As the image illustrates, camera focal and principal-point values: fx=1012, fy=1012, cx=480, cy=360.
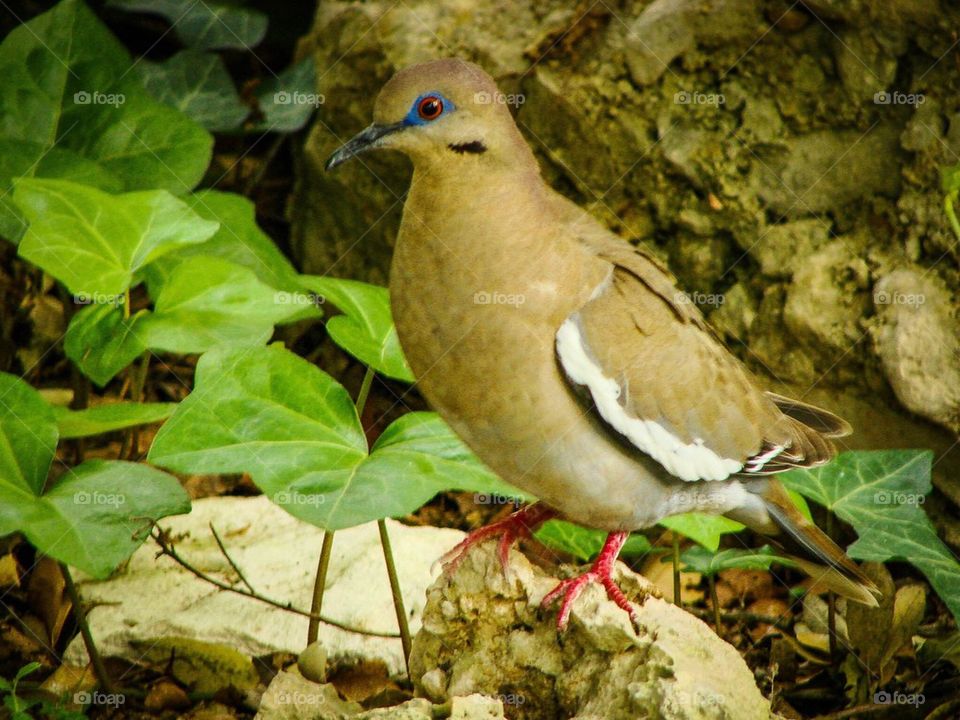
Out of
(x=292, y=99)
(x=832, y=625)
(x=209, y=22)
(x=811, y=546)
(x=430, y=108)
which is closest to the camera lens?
(x=430, y=108)

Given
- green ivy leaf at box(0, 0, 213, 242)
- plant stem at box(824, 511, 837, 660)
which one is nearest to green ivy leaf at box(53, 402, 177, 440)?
green ivy leaf at box(0, 0, 213, 242)

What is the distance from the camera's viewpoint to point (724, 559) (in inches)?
116

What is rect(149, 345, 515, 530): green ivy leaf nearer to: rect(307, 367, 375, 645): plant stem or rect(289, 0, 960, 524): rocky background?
rect(307, 367, 375, 645): plant stem

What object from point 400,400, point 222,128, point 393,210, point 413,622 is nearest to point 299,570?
point 413,622

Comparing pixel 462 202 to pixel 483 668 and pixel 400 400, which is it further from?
pixel 400 400

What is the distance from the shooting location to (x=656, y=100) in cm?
360

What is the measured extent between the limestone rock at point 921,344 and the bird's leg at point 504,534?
4.56 feet

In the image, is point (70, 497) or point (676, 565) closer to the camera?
point (70, 497)

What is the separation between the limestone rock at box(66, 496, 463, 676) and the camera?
10.1ft

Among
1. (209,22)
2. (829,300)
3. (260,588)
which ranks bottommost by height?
(260,588)

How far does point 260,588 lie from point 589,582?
1.29 meters

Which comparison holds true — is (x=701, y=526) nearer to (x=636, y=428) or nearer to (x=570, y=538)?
(x=570, y=538)

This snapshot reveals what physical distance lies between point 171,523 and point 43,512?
1.15 m

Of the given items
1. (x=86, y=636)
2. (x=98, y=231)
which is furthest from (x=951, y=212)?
(x=86, y=636)
